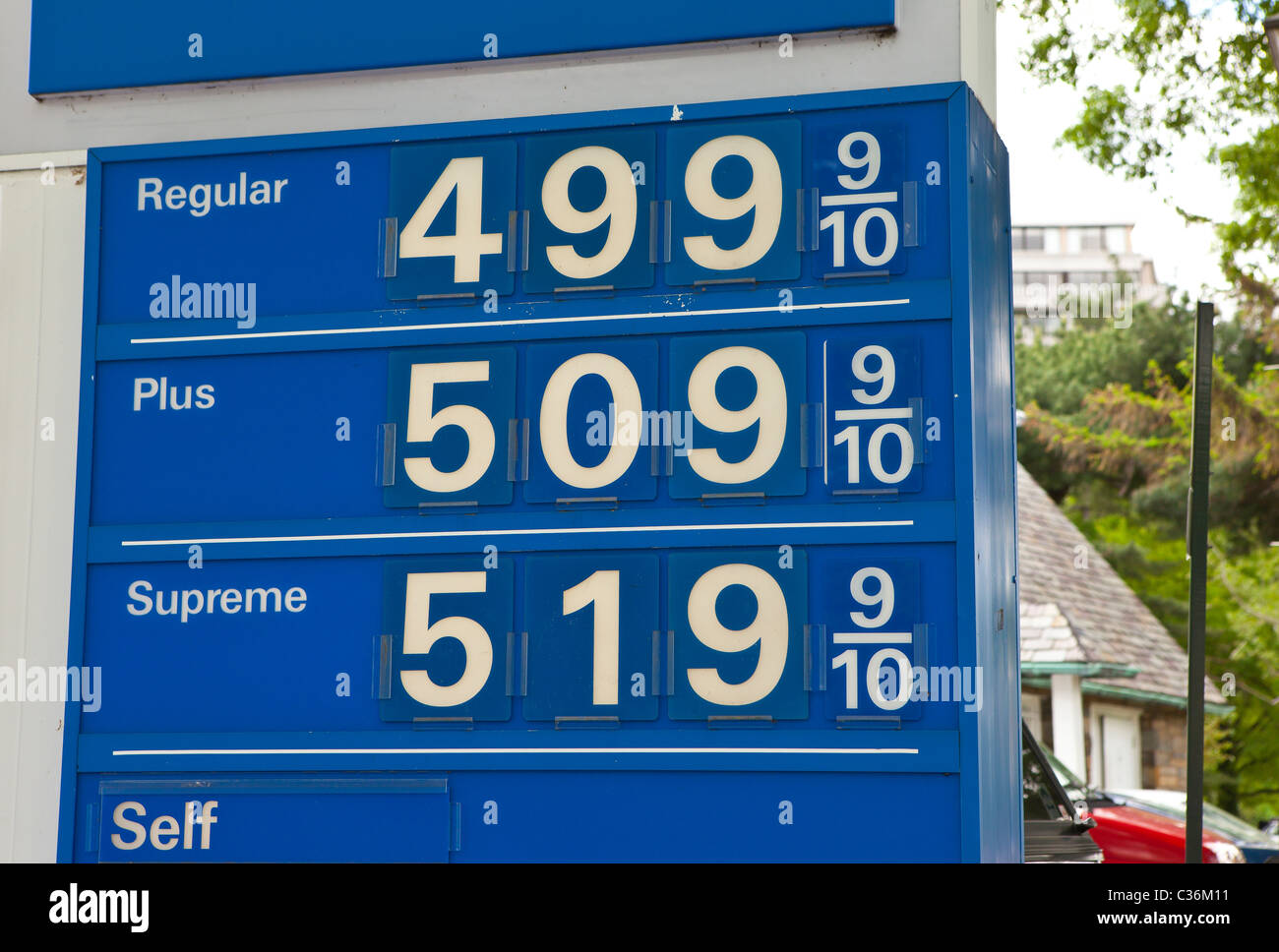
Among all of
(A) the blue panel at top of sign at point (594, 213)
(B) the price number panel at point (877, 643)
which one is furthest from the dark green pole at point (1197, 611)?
(A) the blue panel at top of sign at point (594, 213)

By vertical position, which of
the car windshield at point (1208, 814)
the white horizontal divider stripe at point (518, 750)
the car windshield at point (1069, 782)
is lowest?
the car windshield at point (1208, 814)

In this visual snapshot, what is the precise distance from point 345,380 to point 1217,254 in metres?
11.3

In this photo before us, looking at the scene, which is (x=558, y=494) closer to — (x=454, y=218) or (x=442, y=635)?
(x=442, y=635)

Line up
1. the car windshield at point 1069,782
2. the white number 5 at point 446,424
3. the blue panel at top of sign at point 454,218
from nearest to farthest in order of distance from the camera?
1. the white number 5 at point 446,424
2. the blue panel at top of sign at point 454,218
3. the car windshield at point 1069,782

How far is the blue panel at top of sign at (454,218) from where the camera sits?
168 inches

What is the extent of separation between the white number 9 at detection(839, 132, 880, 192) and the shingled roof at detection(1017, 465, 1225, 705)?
14.6 metres

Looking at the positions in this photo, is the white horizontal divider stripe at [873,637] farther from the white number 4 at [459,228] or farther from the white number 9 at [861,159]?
the white number 4 at [459,228]

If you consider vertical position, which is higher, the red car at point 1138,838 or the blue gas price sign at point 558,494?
the blue gas price sign at point 558,494

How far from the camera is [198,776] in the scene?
4.21 metres

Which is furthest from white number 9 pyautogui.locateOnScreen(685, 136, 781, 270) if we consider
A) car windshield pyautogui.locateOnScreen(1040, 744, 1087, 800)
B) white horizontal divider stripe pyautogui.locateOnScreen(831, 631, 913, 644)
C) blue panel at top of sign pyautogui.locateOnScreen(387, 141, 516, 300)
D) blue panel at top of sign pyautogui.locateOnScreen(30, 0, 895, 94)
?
car windshield pyautogui.locateOnScreen(1040, 744, 1087, 800)

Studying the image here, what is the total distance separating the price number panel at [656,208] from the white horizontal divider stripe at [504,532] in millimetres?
659

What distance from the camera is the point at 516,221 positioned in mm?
4258

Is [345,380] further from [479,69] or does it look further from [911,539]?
[911,539]
